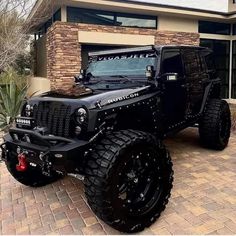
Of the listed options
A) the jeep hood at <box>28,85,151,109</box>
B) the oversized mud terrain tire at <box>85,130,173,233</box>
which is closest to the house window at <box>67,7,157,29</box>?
the jeep hood at <box>28,85,151,109</box>

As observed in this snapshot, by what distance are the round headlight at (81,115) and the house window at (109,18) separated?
8664 mm

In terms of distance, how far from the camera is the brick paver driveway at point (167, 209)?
3.35 meters

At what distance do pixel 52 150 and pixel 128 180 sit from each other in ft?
2.92

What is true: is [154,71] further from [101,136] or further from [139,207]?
[139,207]

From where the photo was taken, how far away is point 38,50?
52.5 ft

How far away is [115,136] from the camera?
332 cm

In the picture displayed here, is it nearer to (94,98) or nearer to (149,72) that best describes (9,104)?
(149,72)

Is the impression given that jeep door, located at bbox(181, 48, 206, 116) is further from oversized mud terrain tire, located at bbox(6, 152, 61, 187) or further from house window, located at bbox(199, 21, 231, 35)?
house window, located at bbox(199, 21, 231, 35)

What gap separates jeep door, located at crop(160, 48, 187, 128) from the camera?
179 inches

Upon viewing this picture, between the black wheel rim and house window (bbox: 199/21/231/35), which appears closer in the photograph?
the black wheel rim

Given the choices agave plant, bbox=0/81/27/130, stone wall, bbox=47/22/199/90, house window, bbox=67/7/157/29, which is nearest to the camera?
agave plant, bbox=0/81/27/130

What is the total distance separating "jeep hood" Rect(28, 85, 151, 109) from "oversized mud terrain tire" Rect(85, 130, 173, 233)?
0.41m

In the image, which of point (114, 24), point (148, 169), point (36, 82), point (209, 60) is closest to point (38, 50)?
point (36, 82)

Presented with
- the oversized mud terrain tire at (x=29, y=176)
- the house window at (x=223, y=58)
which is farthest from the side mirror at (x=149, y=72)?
the house window at (x=223, y=58)
